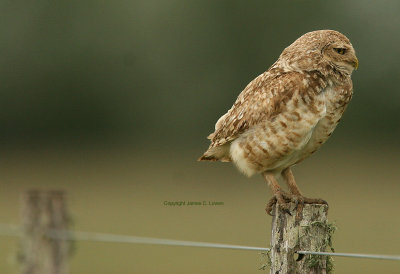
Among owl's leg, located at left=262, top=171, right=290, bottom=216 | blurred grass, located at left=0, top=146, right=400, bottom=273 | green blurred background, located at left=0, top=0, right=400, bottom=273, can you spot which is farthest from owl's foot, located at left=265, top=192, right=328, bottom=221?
green blurred background, located at left=0, top=0, right=400, bottom=273

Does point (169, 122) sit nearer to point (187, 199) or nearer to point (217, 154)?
point (187, 199)

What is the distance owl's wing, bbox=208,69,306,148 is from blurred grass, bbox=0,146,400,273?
3.67 metres

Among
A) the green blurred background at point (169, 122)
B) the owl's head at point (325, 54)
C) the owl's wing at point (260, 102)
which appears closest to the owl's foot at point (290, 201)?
the owl's wing at point (260, 102)

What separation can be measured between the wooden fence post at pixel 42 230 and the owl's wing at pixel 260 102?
3.74 feet

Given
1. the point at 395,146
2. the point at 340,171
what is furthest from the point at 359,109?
the point at 340,171

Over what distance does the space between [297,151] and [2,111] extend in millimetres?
Answer: 21786

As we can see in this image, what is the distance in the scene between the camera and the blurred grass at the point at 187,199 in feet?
35.8

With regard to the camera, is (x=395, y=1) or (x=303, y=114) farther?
(x=395, y=1)

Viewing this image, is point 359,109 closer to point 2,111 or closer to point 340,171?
point 340,171

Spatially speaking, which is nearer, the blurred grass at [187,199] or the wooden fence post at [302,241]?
the wooden fence post at [302,241]

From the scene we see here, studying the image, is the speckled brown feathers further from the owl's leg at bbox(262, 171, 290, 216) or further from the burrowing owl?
the owl's leg at bbox(262, 171, 290, 216)

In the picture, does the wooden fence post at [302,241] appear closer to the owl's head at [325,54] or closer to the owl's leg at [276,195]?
the owl's leg at [276,195]

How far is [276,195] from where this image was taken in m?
4.68

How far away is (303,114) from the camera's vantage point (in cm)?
474
